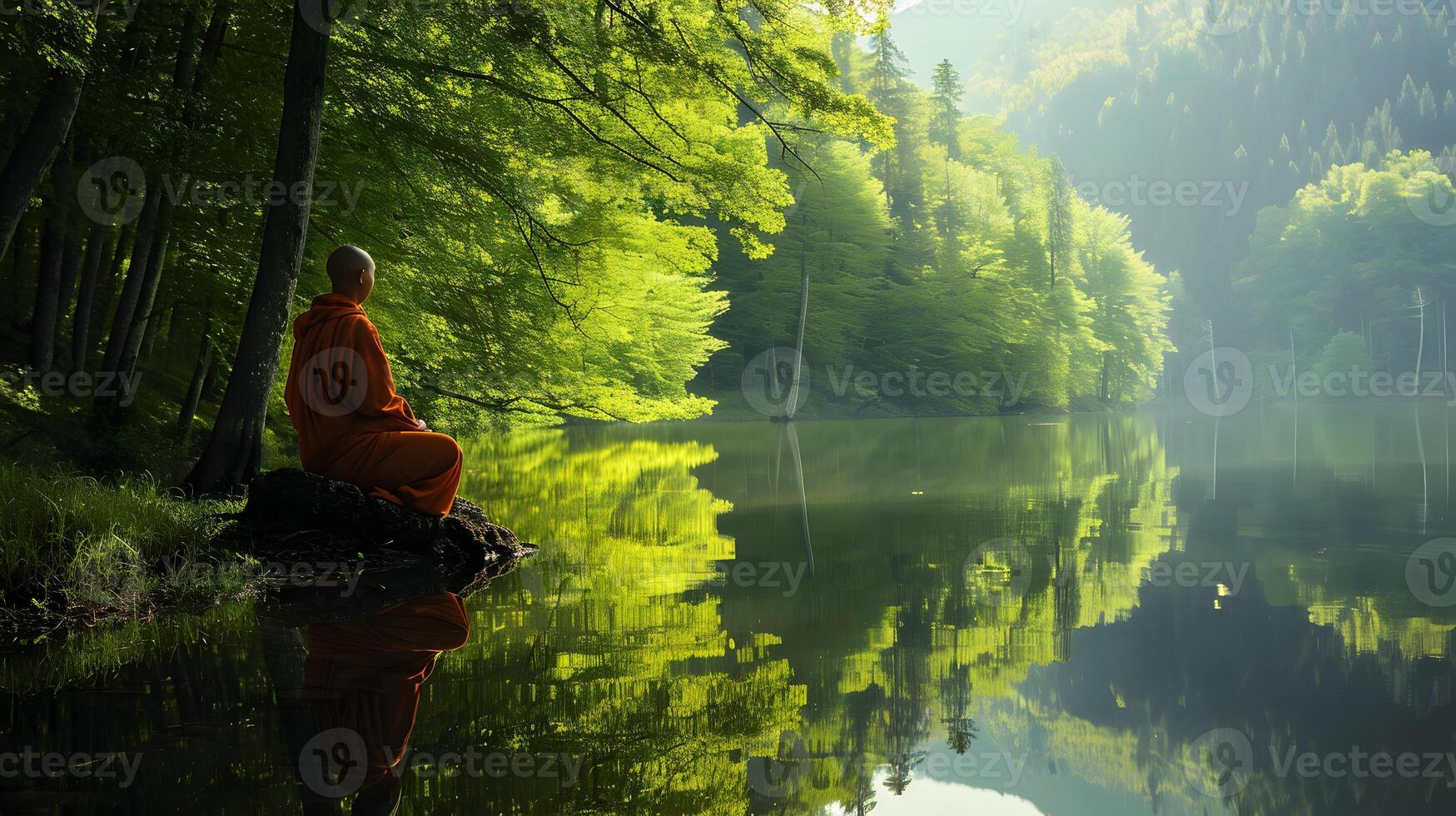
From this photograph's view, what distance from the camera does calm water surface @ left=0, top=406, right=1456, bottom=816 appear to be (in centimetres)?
315

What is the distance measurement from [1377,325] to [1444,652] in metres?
95.4

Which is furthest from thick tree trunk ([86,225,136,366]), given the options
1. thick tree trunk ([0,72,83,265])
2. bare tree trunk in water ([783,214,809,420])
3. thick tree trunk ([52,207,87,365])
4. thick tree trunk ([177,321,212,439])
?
bare tree trunk in water ([783,214,809,420])

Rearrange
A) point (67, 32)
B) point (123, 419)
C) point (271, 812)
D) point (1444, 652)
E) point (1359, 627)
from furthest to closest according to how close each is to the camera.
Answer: point (123, 419) < point (67, 32) < point (1359, 627) < point (1444, 652) < point (271, 812)

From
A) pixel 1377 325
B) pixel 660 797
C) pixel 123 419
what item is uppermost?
pixel 1377 325

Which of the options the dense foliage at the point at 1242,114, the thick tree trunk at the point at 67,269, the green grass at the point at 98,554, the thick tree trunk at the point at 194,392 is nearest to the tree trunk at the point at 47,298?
the thick tree trunk at the point at 67,269

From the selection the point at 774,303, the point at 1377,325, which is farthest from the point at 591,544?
the point at 1377,325

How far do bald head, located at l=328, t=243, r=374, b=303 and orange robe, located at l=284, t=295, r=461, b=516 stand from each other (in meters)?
0.10

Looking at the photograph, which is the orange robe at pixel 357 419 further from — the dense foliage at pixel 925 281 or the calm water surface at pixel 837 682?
the dense foliage at pixel 925 281

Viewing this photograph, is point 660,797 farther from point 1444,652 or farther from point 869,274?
point 869,274

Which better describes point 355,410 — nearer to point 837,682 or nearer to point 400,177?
point 837,682

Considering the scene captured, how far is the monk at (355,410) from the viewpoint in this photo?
663cm

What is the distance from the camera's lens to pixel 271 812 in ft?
8.95

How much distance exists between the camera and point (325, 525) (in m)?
6.97

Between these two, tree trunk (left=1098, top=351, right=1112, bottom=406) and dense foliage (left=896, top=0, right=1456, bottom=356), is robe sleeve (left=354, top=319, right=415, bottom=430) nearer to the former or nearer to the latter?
tree trunk (left=1098, top=351, right=1112, bottom=406)
